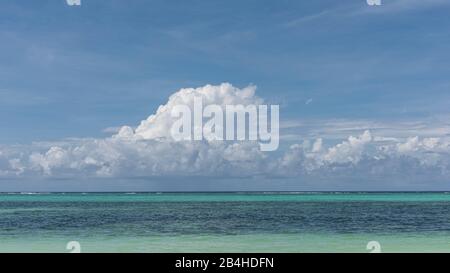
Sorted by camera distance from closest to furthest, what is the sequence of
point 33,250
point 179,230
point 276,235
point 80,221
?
point 33,250
point 276,235
point 179,230
point 80,221

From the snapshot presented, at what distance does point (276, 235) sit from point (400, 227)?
11579 millimetres

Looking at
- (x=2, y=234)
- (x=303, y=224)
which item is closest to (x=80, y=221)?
(x=2, y=234)

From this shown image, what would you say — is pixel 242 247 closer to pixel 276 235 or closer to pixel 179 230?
pixel 276 235
